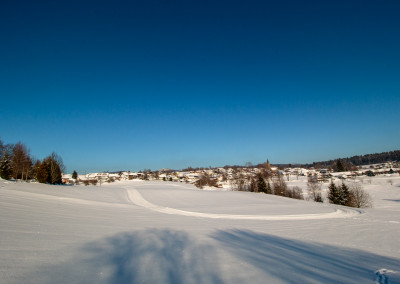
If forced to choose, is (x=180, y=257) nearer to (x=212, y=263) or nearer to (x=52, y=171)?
(x=212, y=263)

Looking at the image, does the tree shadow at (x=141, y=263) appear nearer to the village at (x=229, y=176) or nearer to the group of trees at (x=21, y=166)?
the group of trees at (x=21, y=166)

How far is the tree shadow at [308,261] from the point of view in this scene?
3.51 m

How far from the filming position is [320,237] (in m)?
6.58

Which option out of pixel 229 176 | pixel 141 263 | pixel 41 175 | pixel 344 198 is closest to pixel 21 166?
pixel 41 175

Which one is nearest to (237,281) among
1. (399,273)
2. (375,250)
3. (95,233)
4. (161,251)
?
(161,251)

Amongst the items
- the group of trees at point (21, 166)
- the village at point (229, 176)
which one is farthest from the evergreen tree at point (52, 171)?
the village at point (229, 176)

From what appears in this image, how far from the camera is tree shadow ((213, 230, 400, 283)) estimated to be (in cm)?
351

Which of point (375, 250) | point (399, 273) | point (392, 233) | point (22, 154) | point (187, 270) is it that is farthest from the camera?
point (22, 154)

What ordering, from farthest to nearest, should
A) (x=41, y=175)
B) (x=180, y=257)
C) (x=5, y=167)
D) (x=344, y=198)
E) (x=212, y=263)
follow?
1. (x=5, y=167)
2. (x=41, y=175)
3. (x=344, y=198)
4. (x=180, y=257)
5. (x=212, y=263)

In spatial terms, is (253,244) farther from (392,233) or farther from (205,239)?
(392,233)

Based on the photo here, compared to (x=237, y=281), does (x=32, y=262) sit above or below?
above

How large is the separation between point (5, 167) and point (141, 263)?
4689 cm

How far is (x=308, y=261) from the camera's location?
423 centimetres

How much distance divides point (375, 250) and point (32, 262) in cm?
804
